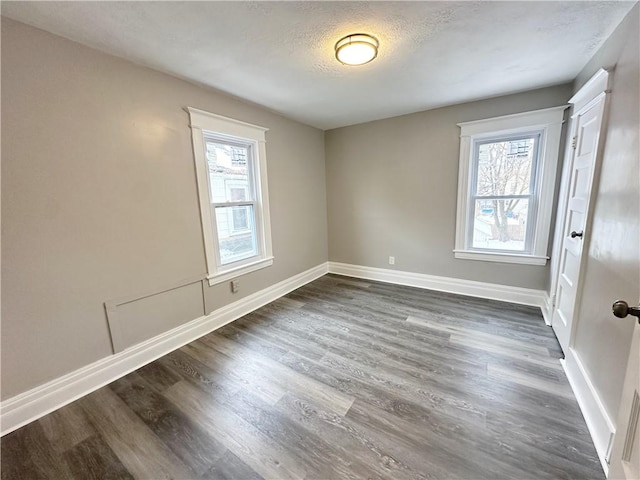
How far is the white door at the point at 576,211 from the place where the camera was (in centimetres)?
180

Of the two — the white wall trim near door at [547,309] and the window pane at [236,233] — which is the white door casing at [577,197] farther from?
the window pane at [236,233]

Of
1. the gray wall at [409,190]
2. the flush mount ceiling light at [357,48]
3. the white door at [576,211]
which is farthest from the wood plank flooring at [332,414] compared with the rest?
the flush mount ceiling light at [357,48]

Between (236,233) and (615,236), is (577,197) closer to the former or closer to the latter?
(615,236)

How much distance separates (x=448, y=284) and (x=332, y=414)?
2518mm

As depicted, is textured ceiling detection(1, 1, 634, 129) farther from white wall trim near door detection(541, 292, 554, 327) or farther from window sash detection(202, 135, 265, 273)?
white wall trim near door detection(541, 292, 554, 327)

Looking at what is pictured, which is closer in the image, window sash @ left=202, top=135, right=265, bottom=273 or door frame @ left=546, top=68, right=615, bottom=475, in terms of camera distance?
door frame @ left=546, top=68, right=615, bottom=475

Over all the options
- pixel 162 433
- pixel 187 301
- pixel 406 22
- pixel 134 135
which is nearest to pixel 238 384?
pixel 162 433

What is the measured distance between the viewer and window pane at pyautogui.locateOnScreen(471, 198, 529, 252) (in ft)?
9.78

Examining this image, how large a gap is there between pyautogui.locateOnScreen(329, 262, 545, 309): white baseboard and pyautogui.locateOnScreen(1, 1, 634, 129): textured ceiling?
2.22 m

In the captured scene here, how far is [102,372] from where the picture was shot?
1926 mm

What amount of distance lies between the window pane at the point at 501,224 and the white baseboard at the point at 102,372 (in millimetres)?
2977

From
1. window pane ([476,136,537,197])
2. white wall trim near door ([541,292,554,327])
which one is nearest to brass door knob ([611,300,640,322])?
white wall trim near door ([541,292,554,327])

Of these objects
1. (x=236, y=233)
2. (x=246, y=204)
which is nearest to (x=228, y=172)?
(x=246, y=204)

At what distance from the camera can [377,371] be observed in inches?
78.0
